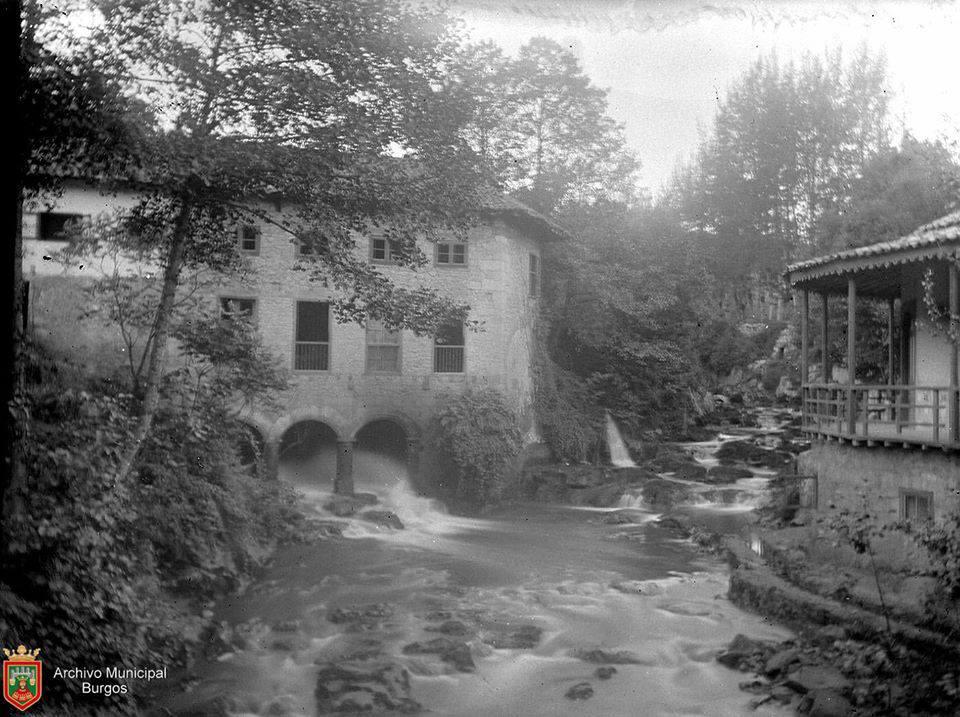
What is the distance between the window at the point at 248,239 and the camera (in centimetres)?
563

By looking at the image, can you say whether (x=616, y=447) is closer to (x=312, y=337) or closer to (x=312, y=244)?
(x=312, y=337)

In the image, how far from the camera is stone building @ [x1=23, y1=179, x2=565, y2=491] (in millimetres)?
5477

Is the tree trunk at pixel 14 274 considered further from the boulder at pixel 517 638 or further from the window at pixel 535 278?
the window at pixel 535 278

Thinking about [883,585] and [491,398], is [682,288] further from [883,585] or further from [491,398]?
[883,585]

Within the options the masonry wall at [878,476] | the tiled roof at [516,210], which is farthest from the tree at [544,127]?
the masonry wall at [878,476]

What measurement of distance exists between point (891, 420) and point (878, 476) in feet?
4.65

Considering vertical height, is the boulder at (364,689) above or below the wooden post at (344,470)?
below

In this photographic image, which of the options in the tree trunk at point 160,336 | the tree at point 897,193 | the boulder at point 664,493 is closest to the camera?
the tree trunk at point 160,336

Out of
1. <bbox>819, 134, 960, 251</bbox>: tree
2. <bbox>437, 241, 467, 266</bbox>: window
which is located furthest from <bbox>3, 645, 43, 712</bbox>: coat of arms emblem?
<bbox>819, 134, 960, 251</bbox>: tree

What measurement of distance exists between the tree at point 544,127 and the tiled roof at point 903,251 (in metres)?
3.83

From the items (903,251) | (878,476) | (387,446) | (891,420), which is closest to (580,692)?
A: (387,446)

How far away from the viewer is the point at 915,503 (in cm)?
865

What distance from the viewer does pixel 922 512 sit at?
8.51 meters

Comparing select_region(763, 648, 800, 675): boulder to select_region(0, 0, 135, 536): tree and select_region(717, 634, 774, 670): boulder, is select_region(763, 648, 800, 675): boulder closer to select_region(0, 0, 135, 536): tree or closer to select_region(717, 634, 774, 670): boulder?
select_region(717, 634, 774, 670): boulder
